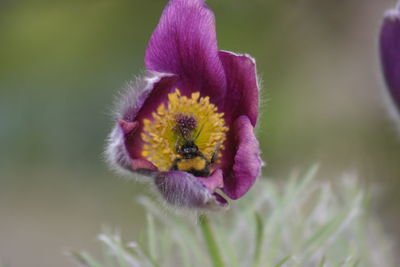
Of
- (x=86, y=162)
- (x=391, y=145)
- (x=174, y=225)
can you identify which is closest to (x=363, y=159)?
(x=391, y=145)

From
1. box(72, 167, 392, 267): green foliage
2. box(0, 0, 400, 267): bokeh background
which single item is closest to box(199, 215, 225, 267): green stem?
box(72, 167, 392, 267): green foliage

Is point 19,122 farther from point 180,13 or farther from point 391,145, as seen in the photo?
point 180,13

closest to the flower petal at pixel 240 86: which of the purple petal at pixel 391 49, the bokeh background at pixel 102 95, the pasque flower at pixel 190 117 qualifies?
the pasque flower at pixel 190 117

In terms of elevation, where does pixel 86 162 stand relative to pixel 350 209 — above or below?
above

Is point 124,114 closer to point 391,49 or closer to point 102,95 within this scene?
point 391,49

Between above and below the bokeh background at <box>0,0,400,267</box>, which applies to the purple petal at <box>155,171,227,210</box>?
below

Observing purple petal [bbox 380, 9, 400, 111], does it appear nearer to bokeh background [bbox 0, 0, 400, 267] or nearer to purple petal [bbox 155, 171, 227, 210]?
purple petal [bbox 155, 171, 227, 210]

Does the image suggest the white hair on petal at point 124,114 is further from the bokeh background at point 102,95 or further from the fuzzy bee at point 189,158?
the bokeh background at point 102,95
